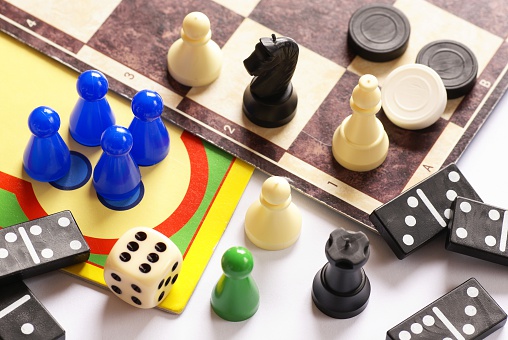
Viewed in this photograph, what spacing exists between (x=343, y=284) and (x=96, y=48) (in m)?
0.80

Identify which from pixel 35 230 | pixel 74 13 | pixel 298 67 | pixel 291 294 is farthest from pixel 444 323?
pixel 74 13

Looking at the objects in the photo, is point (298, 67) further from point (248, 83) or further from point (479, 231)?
point (479, 231)

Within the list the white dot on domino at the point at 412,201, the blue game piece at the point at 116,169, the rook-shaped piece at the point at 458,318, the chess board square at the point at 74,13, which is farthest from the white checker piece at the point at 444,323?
the chess board square at the point at 74,13

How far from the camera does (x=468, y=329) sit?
1774 mm

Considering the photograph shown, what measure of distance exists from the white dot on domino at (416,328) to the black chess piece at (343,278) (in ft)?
0.36

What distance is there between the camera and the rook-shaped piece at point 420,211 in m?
1.88

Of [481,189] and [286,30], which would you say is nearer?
[481,189]

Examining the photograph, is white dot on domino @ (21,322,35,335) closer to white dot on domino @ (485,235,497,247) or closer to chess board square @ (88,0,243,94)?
chess board square @ (88,0,243,94)

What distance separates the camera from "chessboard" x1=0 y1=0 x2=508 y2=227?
2.01 metres

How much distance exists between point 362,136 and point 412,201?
0.55ft

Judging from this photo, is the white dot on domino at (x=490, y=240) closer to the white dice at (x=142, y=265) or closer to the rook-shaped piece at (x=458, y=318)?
the rook-shaped piece at (x=458, y=318)

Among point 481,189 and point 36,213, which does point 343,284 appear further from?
point 36,213

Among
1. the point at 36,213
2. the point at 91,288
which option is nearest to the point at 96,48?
the point at 36,213

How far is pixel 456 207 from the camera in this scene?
1887 millimetres
